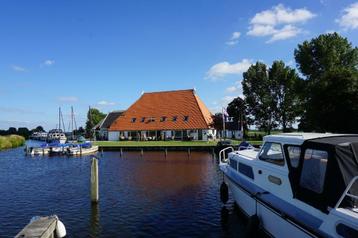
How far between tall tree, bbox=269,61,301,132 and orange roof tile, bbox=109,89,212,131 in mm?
14129

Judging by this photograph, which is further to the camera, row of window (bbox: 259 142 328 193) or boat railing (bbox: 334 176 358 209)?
row of window (bbox: 259 142 328 193)

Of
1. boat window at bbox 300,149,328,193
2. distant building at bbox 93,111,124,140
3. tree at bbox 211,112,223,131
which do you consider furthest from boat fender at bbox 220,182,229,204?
distant building at bbox 93,111,124,140

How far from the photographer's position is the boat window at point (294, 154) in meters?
10.4

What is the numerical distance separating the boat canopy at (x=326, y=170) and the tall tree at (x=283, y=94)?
6177 centimetres

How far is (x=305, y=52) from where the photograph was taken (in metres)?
56.0

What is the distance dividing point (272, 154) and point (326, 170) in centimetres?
411

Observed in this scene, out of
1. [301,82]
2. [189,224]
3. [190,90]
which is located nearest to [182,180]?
[189,224]

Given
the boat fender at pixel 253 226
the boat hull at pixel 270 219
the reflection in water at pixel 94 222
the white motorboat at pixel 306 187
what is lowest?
the reflection in water at pixel 94 222

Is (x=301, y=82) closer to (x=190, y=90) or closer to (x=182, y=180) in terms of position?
(x=190, y=90)

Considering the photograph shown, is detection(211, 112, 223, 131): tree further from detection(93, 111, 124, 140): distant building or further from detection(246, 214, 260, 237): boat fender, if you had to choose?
detection(246, 214, 260, 237): boat fender

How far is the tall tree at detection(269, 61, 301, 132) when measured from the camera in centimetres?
6900

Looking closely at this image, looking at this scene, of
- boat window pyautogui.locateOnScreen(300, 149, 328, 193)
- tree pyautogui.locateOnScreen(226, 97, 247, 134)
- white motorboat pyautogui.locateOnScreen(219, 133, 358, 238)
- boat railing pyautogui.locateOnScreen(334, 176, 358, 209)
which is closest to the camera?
boat railing pyautogui.locateOnScreen(334, 176, 358, 209)

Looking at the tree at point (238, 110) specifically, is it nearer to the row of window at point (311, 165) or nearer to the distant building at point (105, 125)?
the distant building at point (105, 125)

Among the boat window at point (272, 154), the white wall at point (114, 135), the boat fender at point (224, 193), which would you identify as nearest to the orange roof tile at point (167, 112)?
the white wall at point (114, 135)
